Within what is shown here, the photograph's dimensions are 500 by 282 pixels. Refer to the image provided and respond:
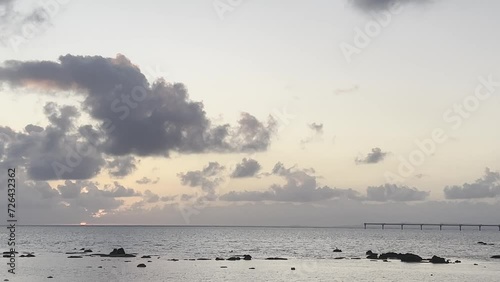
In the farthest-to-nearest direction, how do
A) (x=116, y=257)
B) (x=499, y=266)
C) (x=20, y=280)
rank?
1. (x=116, y=257)
2. (x=499, y=266)
3. (x=20, y=280)

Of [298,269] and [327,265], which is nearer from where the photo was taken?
[298,269]

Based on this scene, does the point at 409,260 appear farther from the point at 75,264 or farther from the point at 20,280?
the point at 20,280

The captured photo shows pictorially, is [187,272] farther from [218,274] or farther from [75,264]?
[75,264]

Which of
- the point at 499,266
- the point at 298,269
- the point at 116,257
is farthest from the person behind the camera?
the point at 116,257

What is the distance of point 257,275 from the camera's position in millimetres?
95500

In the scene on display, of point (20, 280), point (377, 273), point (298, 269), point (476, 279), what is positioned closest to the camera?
point (20, 280)

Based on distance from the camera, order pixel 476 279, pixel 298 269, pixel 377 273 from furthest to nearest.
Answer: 1. pixel 298 269
2. pixel 377 273
3. pixel 476 279

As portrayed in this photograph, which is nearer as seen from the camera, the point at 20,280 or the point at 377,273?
the point at 20,280

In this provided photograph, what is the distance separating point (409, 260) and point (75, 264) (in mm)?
73302

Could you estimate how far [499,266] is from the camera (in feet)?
386

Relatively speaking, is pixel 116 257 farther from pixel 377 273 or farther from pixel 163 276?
pixel 377 273

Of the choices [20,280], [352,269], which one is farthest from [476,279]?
[20,280]

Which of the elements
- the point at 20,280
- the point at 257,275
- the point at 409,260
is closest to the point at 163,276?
the point at 257,275

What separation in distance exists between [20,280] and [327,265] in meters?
62.7
